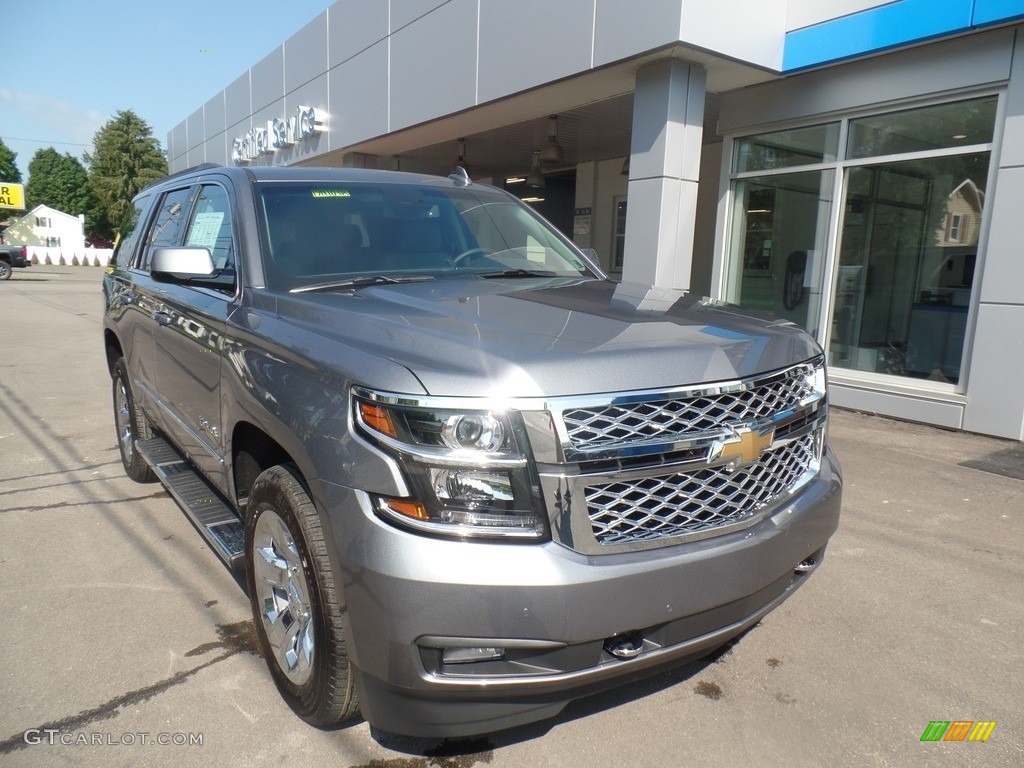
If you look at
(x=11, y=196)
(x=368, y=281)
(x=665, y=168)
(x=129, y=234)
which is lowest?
(x=368, y=281)

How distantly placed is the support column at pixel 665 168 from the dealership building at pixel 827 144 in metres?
0.02

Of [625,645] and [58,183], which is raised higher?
[58,183]

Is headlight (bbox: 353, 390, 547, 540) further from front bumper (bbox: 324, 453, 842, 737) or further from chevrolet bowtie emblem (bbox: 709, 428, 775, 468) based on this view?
chevrolet bowtie emblem (bbox: 709, 428, 775, 468)

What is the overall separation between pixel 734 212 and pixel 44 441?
8.16 metres

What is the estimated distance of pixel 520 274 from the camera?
136 inches

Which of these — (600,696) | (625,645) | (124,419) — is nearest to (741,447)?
(625,645)

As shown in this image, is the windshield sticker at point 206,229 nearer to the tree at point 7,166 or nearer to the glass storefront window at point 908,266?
→ the glass storefront window at point 908,266

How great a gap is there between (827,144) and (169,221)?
280 inches

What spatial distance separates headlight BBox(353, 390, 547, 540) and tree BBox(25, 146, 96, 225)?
11328cm

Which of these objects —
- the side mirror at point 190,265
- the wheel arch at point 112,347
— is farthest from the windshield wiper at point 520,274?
the wheel arch at point 112,347

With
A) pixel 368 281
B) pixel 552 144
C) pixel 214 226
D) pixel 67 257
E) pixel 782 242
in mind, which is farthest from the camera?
pixel 67 257

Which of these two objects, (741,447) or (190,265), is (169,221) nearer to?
(190,265)

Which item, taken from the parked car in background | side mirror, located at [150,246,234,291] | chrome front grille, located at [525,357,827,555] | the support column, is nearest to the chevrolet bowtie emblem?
chrome front grille, located at [525,357,827,555]

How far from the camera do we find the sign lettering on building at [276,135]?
15.6 m
